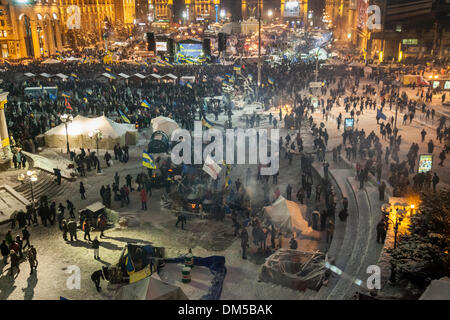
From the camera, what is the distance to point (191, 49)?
64.6 m

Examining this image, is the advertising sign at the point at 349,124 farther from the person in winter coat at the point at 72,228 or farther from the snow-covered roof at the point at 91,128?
the person in winter coat at the point at 72,228

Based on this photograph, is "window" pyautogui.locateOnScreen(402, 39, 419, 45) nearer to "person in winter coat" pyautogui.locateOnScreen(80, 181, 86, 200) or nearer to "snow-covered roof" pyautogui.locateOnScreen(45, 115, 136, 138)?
"snow-covered roof" pyautogui.locateOnScreen(45, 115, 136, 138)

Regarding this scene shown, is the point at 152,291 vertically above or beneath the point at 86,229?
above

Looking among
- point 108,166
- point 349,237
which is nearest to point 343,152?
point 349,237

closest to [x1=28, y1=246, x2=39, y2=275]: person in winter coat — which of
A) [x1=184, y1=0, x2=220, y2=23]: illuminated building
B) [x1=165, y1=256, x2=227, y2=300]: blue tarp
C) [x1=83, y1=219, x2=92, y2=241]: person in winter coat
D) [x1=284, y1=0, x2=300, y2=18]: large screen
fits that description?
[x1=83, y1=219, x2=92, y2=241]: person in winter coat

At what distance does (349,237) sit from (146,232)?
7515 mm

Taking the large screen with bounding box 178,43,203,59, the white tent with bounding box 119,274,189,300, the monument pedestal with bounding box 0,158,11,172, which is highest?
the large screen with bounding box 178,43,203,59

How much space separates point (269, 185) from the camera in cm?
2177

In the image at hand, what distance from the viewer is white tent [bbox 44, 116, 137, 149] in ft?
88.6

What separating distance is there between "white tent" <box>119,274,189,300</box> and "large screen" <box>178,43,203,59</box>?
56367 mm

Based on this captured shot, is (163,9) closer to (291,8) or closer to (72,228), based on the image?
(291,8)

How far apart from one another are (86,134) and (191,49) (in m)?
40.3

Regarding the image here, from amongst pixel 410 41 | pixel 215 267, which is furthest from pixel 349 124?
pixel 410 41

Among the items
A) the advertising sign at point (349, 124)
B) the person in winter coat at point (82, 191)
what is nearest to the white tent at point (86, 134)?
the person in winter coat at point (82, 191)
